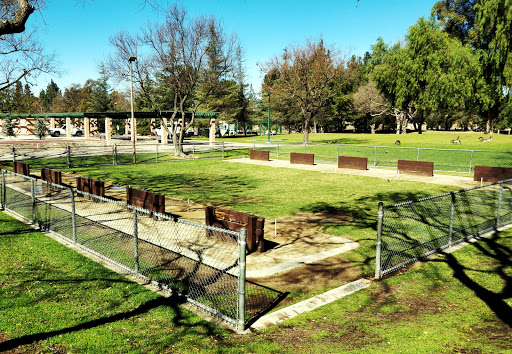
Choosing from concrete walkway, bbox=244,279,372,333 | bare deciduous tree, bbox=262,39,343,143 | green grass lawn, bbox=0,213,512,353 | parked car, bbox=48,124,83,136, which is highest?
bare deciduous tree, bbox=262,39,343,143

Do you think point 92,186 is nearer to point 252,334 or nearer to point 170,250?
point 170,250

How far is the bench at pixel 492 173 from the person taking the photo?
2017 centimetres

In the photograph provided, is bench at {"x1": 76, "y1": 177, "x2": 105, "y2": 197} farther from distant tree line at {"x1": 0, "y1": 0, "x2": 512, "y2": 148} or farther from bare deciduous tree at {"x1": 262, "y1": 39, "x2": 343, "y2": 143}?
bare deciduous tree at {"x1": 262, "y1": 39, "x2": 343, "y2": 143}

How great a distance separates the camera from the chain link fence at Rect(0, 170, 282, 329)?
662 centimetres

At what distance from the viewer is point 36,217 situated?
462 inches

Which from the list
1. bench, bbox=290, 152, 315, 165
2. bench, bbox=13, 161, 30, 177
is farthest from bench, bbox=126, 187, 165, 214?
bench, bbox=290, 152, 315, 165

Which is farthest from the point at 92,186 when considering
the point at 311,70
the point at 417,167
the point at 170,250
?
the point at 311,70

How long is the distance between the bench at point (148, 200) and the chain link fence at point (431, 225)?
6.99 meters

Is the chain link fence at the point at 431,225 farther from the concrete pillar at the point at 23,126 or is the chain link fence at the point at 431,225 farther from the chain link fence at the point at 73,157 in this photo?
the concrete pillar at the point at 23,126

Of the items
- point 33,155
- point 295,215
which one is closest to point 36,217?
point 295,215

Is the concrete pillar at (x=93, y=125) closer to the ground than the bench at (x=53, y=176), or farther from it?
farther from it

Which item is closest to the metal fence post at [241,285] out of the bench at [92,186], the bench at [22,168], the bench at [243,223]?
the bench at [243,223]

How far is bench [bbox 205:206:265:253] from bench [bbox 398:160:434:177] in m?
17.0

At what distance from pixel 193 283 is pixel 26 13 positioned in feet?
21.2
